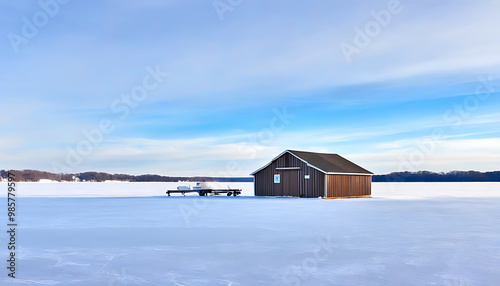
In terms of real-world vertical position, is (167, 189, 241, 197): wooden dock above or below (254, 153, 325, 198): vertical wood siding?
below

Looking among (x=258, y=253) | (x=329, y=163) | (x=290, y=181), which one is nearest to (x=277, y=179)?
(x=290, y=181)

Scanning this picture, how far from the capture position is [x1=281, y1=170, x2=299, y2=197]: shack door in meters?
41.0

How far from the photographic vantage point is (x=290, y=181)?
136ft

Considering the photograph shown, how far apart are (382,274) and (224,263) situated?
3493 millimetres

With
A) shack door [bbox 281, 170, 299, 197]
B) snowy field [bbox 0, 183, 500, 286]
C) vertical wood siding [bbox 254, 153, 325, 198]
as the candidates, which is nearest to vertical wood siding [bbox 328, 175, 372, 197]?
vertical wood siding [bbox 254, 153, 325, 198]

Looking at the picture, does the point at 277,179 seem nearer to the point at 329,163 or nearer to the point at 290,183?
the point at 290,183

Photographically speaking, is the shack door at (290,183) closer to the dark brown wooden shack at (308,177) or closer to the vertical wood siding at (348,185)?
the dark brown wooden shack at (308,177)

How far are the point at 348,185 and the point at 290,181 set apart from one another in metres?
5.94

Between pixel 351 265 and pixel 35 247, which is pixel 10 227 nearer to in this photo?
pixel 35 247

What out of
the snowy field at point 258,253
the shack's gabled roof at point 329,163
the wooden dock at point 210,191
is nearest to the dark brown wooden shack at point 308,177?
the shack's gabled roof at point 329,163

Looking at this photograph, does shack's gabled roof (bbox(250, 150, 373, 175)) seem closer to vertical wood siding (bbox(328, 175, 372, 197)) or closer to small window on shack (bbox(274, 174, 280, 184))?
vertical wood siding (bbox(328, 175, 372, 197))

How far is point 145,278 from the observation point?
28.4 feet

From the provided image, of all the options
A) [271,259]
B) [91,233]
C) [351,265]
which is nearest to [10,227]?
[91,233]

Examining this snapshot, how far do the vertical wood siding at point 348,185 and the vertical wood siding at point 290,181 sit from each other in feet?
3.56
